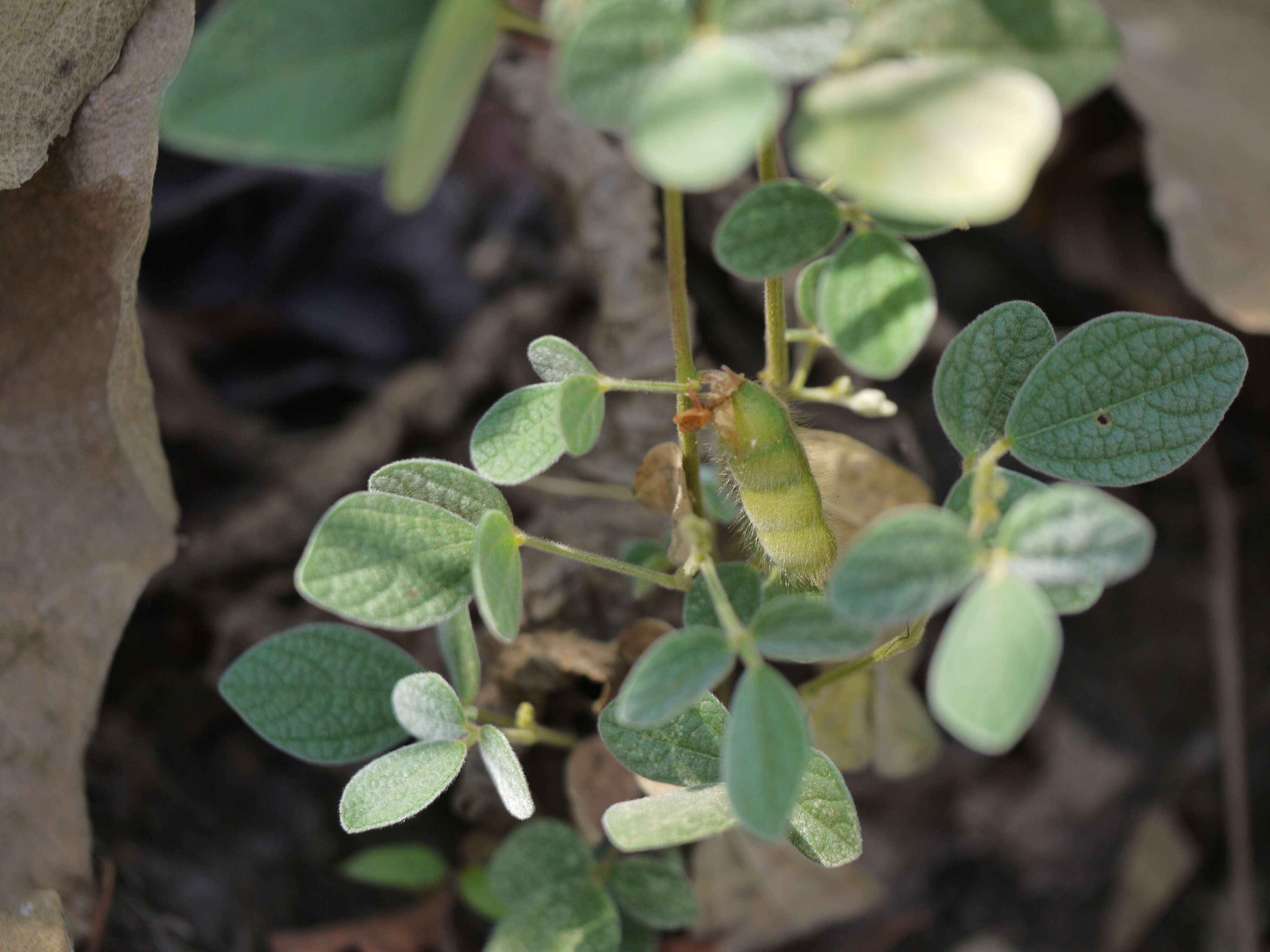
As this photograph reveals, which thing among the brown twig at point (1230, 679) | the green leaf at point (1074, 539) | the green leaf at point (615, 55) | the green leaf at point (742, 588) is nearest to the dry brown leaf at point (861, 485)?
the green leaf at point (742, 588)

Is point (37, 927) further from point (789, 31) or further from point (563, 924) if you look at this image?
point (789, 31)

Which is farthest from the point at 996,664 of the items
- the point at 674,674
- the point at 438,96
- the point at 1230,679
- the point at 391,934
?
the point at 1230,679

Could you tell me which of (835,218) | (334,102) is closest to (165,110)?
(334,102)

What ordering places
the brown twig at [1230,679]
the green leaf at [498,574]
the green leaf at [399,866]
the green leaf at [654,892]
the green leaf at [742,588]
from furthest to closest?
the brown twig at [1230,679], the green leaf at [399,866], the green leaf at [654,892], the green leaf at [742,588], the green leaf at [498,574]

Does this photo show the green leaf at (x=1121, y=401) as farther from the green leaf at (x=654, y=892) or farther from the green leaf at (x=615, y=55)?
the green leaf at (x=654, y=892)

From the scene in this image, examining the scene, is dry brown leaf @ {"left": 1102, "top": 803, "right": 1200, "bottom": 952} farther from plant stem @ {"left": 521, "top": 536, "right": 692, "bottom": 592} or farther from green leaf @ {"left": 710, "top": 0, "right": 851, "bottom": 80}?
green leaf @ {"left": 710, "top": 0, "right": 851, "bottom": 80}
